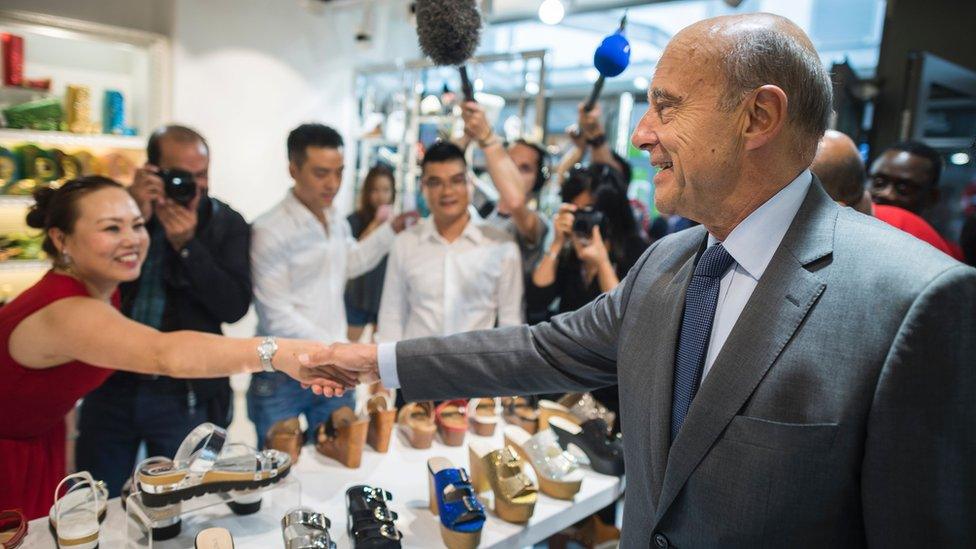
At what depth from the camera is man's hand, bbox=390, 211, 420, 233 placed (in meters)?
3.33

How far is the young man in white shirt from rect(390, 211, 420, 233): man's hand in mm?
478

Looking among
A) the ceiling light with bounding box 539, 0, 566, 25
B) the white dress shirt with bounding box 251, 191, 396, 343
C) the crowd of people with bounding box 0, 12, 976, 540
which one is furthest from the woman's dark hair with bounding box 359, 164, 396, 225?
the ceiling light with bounding box 539, 0, 566, 25

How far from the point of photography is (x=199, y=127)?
5059mm

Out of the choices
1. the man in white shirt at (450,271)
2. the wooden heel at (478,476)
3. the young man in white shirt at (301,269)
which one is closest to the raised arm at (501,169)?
the man in white shirt at (450,271)

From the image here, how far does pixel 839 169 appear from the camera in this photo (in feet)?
6.15

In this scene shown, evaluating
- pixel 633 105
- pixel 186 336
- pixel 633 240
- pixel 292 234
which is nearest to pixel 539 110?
pixel 633 240

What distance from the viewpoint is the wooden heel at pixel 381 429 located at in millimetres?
1957

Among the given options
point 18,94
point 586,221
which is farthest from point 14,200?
point 586,221

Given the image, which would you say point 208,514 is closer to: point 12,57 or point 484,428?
point 484,428

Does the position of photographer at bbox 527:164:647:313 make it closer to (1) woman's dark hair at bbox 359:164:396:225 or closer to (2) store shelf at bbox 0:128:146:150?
(1) woman's dark hair at bbox 359:164:396:225

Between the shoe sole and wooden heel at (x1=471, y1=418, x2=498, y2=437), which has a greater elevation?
the shoe sole

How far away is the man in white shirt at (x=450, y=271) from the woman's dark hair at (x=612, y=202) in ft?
1.33

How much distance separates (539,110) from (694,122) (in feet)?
10.9

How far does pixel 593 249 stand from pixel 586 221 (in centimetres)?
11
